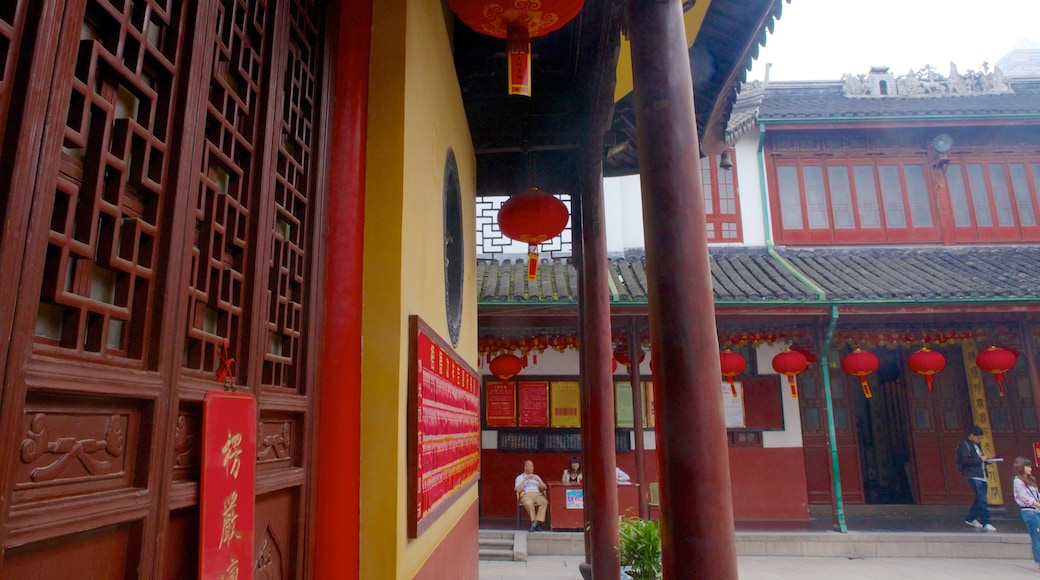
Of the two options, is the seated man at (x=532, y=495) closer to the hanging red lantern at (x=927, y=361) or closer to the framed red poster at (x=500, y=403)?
the framed red poster at (x=500, y=403)

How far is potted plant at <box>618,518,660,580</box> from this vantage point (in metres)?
5.18

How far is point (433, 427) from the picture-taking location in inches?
108

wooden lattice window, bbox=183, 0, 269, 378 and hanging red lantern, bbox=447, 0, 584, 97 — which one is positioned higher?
hanging red lantern, bbox=447, 0, 584, 97

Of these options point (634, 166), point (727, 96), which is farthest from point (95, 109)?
point (634, 166)

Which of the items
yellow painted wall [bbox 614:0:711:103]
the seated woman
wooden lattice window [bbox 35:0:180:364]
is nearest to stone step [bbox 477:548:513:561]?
the seated woman

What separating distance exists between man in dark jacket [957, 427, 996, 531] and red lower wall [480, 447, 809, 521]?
7.29 ft

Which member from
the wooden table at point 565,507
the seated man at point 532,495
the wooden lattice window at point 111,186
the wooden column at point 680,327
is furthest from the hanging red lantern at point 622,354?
the wooden lattice window at point 111,186

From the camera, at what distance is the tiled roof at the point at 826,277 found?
848 cm

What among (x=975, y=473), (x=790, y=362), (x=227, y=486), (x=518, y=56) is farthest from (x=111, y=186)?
(x=975, y=473)

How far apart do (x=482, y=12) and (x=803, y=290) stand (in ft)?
24.0

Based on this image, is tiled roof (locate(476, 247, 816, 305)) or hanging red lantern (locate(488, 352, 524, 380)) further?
hanging red lantern (locate(488, 352, 524, 380))

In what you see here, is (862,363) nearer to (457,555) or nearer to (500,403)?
(500,403)

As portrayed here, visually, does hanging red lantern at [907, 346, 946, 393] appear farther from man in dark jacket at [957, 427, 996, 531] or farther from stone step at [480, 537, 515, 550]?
stone step at [480, 537, 515, 550]

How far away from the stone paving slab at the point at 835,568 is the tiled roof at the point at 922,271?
3.34 metres
